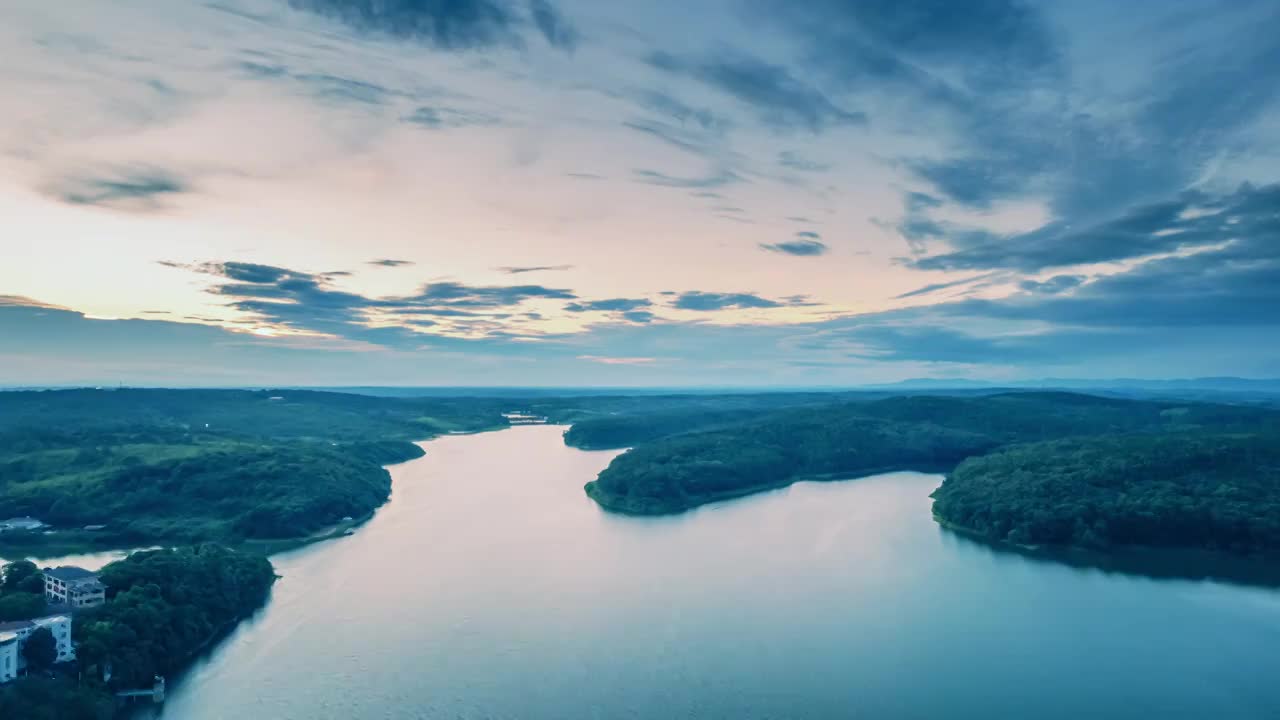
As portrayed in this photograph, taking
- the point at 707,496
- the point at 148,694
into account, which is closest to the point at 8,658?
the point at 148,694

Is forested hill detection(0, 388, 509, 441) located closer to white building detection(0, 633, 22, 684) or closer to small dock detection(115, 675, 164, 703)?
small dock detection(115, 675, 164, 703)

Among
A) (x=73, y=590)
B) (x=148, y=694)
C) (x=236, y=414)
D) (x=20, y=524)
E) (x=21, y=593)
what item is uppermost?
(x=236, y=414)

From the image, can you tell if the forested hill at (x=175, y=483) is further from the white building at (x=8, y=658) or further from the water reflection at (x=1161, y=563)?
the water reflection at (x=1161, y=563)

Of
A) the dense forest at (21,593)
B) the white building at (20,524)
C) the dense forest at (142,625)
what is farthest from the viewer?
the white building at (20,524)

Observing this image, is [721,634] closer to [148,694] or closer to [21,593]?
[148,694]

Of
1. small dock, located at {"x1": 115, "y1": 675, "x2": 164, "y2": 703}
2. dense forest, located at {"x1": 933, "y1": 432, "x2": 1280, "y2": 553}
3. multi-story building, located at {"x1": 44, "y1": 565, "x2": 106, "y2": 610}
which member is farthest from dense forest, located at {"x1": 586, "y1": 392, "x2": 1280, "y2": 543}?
small dock, located at {"x1": 115, "y1": 675, "x2": 164, "y2": 703}

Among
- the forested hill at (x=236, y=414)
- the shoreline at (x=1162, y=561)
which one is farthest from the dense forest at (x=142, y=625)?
the forested hill at (x=236, y=414)
